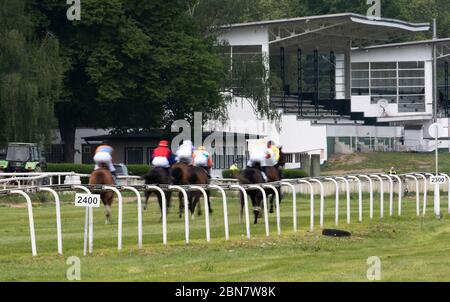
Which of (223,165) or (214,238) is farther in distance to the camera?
(223,165)

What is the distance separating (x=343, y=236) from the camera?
25438mm

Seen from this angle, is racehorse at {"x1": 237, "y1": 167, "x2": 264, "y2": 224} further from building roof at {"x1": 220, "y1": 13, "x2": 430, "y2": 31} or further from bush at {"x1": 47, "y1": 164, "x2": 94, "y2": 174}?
building roof at {"x1": 220, "y1": 13, "x2": 430, "y2": 31}

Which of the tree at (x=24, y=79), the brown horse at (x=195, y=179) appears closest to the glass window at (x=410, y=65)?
the tree at (x=24, y=79)

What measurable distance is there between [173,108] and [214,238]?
45.4m

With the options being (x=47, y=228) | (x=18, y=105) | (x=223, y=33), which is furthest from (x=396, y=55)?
(x=47, y=228)

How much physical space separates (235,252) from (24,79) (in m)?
39.7

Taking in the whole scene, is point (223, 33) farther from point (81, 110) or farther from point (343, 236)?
point (343, 236)

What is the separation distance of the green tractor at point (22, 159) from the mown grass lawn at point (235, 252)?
23.5 meters

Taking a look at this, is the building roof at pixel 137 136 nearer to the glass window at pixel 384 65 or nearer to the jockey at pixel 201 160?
the glass window at pixel 384 65

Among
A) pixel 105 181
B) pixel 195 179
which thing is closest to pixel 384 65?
pixel 195 179

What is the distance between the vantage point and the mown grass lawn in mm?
17641

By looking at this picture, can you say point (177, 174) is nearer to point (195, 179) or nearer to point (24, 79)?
point (195, 179)

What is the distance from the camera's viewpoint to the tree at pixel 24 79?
2327 inches

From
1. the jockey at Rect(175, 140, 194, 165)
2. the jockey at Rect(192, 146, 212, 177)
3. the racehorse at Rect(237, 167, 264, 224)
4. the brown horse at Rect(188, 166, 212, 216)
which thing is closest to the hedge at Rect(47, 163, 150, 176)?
the jockey at Rect(192, 146, 212, 177)
